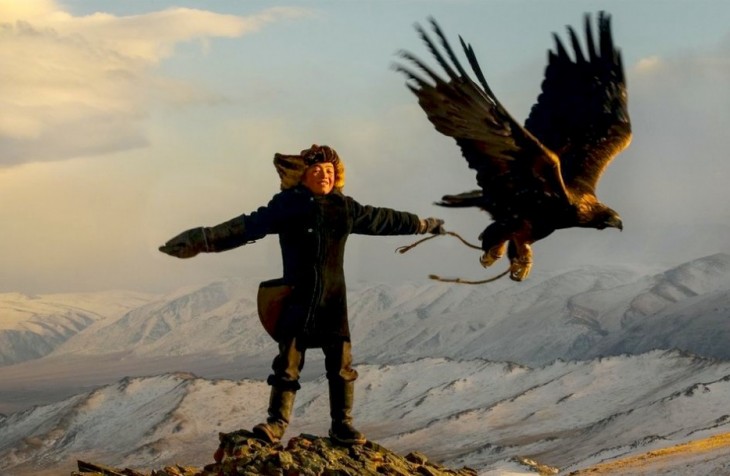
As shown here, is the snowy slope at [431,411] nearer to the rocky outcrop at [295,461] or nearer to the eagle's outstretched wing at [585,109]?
the eagle's outstretched wing at [585,109]

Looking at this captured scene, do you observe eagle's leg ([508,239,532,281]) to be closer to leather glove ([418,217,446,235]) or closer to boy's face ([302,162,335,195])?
leather glove ([418,217,446,235])

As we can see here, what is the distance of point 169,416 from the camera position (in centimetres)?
5369

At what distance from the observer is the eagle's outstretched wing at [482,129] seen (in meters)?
10.4

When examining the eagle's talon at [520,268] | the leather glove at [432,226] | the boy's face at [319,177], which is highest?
the boy's face at [319,177]

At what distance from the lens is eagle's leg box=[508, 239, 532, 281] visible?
11203 mm

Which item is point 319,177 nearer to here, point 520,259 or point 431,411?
point 520,259

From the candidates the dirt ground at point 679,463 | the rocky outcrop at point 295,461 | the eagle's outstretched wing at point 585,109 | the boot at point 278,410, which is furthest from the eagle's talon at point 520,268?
the dirt ground at point 679,463

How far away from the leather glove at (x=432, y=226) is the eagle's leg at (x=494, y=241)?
0.39 meters

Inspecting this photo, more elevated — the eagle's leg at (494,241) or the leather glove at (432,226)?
→ the leather glove at (432,226)

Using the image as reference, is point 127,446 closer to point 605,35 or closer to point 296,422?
point 296,422

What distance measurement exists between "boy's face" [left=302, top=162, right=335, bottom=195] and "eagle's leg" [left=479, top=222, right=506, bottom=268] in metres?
1.51

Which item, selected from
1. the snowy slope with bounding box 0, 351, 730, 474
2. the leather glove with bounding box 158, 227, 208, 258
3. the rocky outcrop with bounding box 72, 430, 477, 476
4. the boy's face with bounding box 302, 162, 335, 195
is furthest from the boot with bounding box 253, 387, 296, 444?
the snowy slope with bounding box 0, 351, 730, 474

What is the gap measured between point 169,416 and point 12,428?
11.6 meters

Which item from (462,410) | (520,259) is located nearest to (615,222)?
(520,259)
